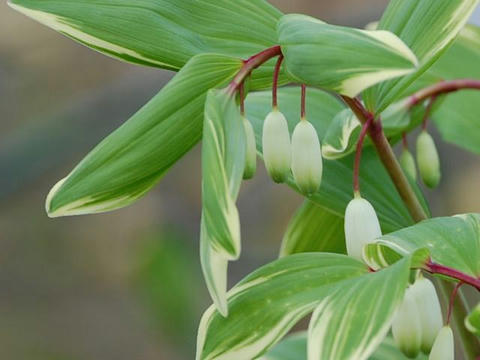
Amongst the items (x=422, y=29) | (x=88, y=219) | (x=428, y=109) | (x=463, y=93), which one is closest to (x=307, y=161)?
(x=422, y=29)

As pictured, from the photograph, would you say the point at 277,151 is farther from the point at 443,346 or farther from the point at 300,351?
the point at 300,351

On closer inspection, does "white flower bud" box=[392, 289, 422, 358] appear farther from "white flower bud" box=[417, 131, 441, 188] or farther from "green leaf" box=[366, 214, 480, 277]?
"white flower bud" box=[417, 131, 441, 188]

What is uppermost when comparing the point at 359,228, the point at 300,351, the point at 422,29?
the point at 422,29

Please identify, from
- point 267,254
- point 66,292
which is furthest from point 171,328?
point 66,292

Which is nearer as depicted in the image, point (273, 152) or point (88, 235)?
point (273, 152)

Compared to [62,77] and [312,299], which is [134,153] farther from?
[62,77]

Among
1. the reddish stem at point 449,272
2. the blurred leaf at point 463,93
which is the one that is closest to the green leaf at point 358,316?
the reddish stem at point 449,272
